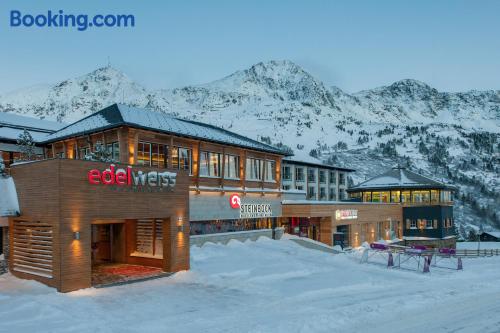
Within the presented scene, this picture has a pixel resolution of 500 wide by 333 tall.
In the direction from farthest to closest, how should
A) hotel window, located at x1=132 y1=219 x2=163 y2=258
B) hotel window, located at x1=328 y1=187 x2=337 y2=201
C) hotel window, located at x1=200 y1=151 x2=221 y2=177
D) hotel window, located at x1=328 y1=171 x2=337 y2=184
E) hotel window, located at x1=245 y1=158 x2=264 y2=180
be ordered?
hotel window, located at x1=328 y1=171 x2=337 y2=184
hotel window, located at x1=328 y1=187 x2=337 y2=201
hotel window, located at x1=245 y1=158 x2=264 y2=180
hotel window, located at x1=200 y1=151 x2=221 y2=177
hotel window, located at x1=132 y1=219 x2=163 y2=258

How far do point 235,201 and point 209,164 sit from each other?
3.78 meters

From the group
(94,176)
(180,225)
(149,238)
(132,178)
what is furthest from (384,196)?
(94,176)

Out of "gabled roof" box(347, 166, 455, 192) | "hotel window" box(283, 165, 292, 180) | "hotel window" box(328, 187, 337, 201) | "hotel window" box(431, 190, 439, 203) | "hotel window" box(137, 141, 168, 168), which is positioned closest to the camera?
"hotel window" box(137, 141, 168, 168)

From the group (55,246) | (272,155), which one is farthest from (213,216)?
(55,246)

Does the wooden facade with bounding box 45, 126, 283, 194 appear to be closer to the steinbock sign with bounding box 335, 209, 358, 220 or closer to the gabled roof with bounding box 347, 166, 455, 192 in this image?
the steinbock sign with bounding box 335, 209, 358, 220

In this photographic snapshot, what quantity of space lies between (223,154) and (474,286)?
18.5 m

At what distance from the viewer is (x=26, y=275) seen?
19.6 m

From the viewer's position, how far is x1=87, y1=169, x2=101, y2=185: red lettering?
19.2 meters

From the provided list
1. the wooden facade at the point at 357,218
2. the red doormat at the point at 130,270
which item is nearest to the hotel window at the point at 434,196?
the wooden facade at the point at 357,218

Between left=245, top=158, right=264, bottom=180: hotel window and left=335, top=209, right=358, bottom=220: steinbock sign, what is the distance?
35.4 ft

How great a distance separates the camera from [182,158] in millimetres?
30188

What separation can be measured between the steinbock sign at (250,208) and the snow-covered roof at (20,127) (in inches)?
607

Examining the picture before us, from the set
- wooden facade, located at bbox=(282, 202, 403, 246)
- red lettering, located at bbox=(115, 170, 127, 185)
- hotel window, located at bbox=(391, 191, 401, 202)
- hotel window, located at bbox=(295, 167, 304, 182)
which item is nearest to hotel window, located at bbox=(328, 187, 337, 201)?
hotel window, located at bbox=(295, 167, 304, 182)

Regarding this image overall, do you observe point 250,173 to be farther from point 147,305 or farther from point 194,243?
point 147,305
